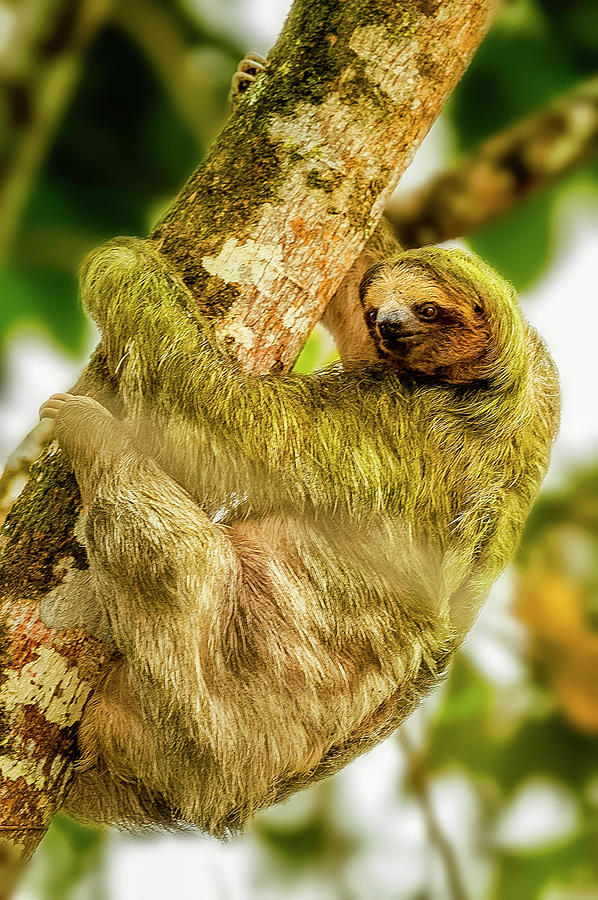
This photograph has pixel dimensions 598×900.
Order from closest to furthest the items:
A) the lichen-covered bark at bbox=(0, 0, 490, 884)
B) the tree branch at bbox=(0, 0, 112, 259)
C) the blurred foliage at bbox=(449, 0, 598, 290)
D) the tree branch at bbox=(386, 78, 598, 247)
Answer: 1. the lichen-covered bark at bbox=(0, 0, 490, 884)
2. the tree branch at bbox=(0, 0, 112, 259)
3. the tree branch at bbox=(386, 78, 598, 247)
4. the blurred foliage at bbox=(449, 0, 598, 290)

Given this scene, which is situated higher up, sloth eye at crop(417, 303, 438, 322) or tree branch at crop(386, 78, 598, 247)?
tree branch at crop(386, 78, 598, 247)

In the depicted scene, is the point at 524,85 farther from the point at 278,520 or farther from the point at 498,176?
the point at 278,520

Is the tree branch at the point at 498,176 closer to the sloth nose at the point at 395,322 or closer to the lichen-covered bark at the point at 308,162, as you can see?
the lichen-covered bark at the point at 308,162

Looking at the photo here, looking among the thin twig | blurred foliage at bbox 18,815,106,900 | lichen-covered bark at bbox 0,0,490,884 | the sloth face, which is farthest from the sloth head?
blurred foliage at bbox 18,815,106,900

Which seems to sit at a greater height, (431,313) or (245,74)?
(245,74)

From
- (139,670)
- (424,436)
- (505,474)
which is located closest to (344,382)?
(424,436)

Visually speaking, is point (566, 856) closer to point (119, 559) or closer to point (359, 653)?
point (359, 653)

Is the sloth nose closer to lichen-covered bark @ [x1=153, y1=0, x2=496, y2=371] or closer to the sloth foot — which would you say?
lichen-covered bark @ [x1=153, y1=0, x2=496, y2=371]

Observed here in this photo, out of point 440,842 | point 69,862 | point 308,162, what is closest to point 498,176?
point 308,162
